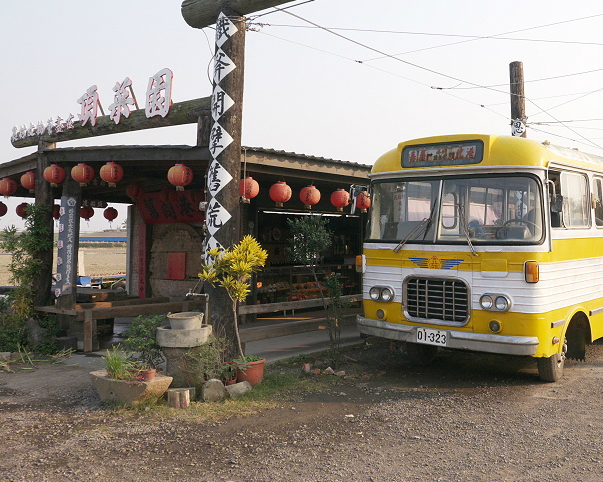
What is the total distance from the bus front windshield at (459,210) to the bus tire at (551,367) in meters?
1.71

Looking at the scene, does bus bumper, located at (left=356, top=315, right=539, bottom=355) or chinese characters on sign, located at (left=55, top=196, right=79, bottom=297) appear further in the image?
chinese characters on sign, located at (left=55, top=196, right=79, bottom=297)

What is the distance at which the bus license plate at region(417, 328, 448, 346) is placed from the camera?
22.6ft

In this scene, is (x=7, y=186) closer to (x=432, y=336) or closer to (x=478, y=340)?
(x=432, y=336)

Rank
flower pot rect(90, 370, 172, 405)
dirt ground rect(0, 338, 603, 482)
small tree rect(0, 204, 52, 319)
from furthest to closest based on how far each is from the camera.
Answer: small tree rect(0, 204, 52, 319)
flower pot rect(90, 370, 172, 405)
dirt ground rect(0, 338, 603, 482)

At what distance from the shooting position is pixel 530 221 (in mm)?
6645

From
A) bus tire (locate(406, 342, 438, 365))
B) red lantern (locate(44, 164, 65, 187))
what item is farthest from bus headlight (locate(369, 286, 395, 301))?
red lantern (locate(44, 164, 65, 187))

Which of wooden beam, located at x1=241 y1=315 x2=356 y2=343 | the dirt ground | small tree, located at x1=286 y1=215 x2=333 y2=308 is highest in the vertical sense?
small tree, located at x1=286 y1=215 x2=333 y2=308

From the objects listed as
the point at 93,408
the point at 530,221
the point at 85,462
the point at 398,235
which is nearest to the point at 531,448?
the point at 530,221

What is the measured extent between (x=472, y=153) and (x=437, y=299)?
1980mm

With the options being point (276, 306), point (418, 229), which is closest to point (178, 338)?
point (276, 306)

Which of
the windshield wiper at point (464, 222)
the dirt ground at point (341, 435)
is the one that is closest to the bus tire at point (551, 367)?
the dirt ground at point (341, 435)

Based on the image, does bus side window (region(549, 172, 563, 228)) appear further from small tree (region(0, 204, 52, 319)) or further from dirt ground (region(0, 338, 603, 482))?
small tree (region(0, 204, 52, 319))

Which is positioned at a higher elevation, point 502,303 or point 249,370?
point 502,303

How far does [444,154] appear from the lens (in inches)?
285
